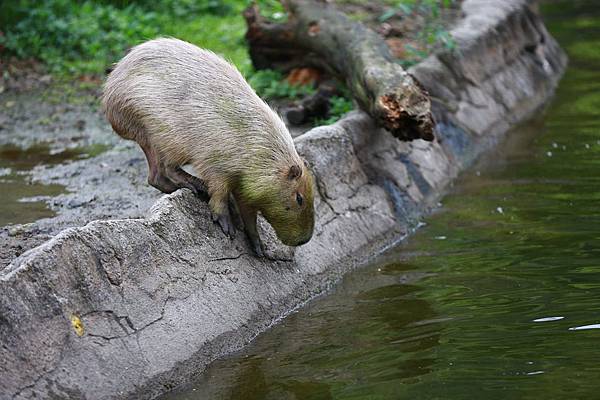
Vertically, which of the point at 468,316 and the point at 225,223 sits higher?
the point at 225,223

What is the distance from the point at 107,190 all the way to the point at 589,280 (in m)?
3.30

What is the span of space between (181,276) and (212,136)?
2.67 feet

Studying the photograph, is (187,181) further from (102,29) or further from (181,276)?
(102,29)

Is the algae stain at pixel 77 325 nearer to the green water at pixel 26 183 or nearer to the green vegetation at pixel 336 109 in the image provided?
the green water at pixel 26 183

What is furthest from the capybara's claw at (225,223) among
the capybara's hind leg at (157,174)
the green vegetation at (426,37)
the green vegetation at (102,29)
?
the green vegetation at (102,29)

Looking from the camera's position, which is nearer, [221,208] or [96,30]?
[221,208]

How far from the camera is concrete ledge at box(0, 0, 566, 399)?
4.43m

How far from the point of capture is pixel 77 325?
4590 millimetres

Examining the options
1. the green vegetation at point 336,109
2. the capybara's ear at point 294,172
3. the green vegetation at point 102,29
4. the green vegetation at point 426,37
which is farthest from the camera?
the green vegetation at point 102,29

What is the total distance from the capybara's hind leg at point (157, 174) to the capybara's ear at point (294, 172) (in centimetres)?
66

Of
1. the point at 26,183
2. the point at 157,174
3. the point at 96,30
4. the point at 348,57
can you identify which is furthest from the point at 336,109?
the point at 96,30

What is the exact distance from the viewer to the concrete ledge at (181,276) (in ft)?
14.5

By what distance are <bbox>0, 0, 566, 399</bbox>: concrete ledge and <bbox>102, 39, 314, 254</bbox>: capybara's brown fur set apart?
0.21 metres

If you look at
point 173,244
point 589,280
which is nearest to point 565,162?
point 589,280
